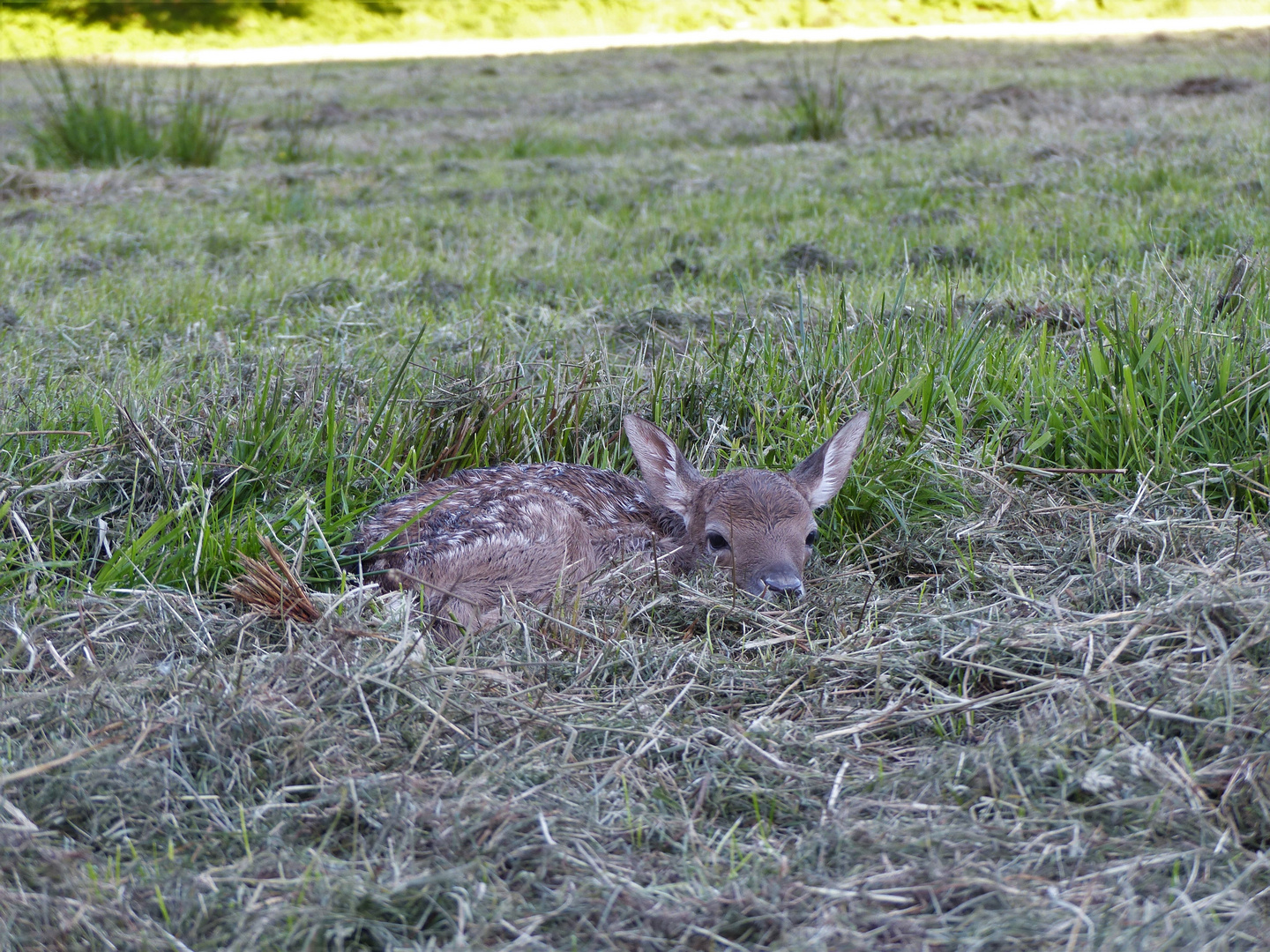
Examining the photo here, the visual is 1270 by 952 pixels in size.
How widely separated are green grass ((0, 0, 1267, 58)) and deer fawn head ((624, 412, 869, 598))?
26.6 m

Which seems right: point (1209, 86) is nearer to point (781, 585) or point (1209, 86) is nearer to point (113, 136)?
point (113, 136)

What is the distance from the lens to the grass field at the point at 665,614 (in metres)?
2.28

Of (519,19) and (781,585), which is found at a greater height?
(519,19)

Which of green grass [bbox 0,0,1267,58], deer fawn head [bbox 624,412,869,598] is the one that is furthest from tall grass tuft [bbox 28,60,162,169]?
green grass [bbox 0,0,1267,58]

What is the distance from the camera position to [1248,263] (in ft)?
17.6

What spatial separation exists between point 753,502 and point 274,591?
1599 mm

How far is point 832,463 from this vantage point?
4117 mm

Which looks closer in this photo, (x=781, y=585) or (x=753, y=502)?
(x=781, y=585)

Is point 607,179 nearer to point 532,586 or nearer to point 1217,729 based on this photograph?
point 532,586

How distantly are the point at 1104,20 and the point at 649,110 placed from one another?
1693 centimetres

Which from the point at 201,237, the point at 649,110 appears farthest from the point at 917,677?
the point at 649,110

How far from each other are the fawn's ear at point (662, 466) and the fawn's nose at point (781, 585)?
0.64m

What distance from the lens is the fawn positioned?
373cm

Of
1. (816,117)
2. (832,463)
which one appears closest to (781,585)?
(832,463)
